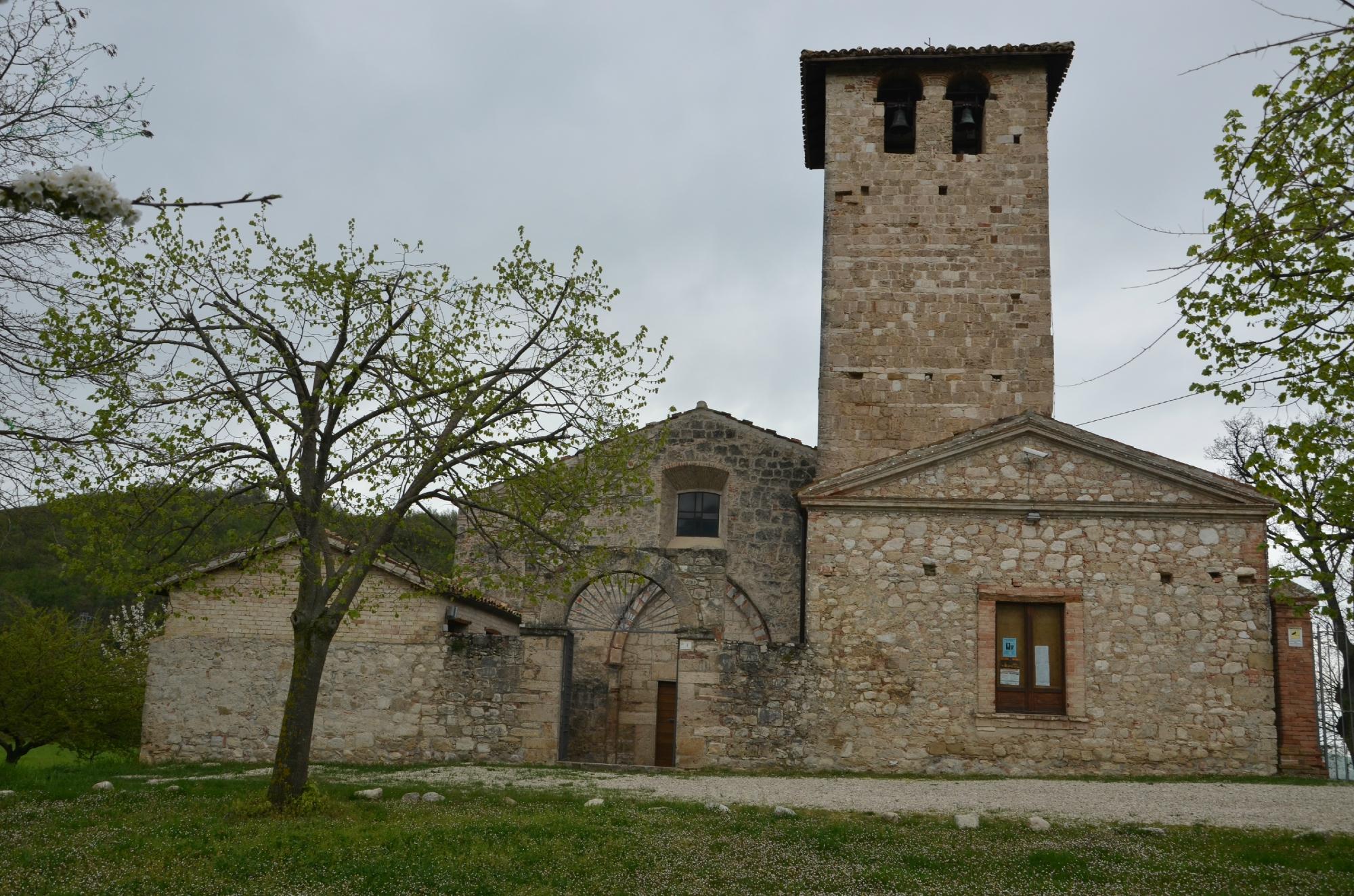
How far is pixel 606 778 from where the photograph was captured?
1348 centimetres

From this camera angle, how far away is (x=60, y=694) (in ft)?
58.9

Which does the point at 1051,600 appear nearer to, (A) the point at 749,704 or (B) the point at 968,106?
(A) the point at 749,704

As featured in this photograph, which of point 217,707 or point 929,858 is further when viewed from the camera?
point 217,707

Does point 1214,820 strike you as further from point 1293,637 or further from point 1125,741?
point 1293,637

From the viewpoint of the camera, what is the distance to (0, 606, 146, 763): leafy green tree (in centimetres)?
1770

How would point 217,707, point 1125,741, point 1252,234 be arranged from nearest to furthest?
point 1252,234 < point 1125,741 < point 217,707

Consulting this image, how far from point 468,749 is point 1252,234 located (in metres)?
11.5

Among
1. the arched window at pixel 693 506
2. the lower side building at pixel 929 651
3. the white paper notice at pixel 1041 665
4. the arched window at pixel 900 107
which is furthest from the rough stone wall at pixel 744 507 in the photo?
the white paper notice at pixel 1041 665

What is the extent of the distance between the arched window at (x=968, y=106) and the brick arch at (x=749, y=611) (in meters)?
8.54

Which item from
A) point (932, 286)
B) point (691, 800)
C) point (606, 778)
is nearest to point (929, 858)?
point (691, 800)

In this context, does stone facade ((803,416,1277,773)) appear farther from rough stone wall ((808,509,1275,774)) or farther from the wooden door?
the wooden door

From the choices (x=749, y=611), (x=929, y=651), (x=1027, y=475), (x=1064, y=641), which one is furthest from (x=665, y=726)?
(x=1027, y=475)

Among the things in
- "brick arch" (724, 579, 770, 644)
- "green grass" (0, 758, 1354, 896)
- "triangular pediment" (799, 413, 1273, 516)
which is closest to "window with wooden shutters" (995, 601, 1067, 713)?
"triangular pediment" (799, 413, 1273, 516)

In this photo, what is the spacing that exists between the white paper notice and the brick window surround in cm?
23
